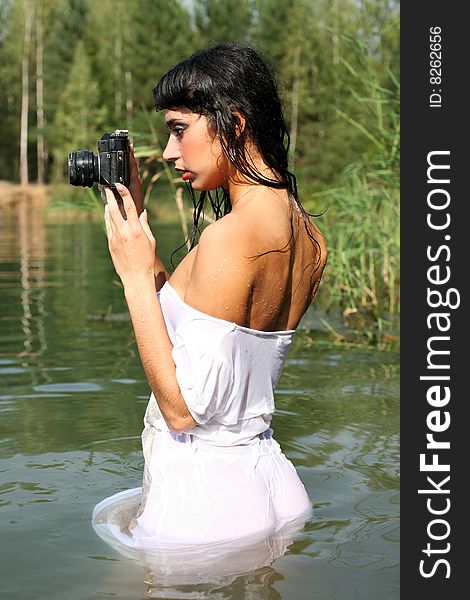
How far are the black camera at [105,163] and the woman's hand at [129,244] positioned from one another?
114 mm

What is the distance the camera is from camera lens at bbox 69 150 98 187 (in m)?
3.08

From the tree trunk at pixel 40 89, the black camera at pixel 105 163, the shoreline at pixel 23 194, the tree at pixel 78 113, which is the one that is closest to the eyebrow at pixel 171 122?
the black camera at pixel 105 163

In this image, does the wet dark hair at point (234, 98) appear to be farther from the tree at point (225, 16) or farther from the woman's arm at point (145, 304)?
the tree at point (225, 16)

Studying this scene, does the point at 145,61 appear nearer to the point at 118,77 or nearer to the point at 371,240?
the point at 118,77

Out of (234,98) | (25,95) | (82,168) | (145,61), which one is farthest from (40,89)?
(234,98)

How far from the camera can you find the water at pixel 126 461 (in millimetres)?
3264

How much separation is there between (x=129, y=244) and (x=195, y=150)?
12.7 inches

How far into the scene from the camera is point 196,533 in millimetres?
2971

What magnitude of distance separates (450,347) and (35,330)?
5.73 metres

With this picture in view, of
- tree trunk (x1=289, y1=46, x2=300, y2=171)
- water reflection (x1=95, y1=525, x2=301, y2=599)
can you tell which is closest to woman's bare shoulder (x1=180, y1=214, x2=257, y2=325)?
water reflection (x1=95, y1=525, x2=301, y2=599)

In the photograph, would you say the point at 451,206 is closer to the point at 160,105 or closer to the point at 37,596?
the point at 160,105

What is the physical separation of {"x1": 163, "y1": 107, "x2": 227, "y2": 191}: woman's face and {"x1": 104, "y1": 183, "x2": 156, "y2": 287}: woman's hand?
0.18m

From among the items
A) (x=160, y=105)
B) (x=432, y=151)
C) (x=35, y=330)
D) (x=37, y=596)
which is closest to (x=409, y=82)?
(x=432, y=151)

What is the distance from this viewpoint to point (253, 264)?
2801 millimetres
